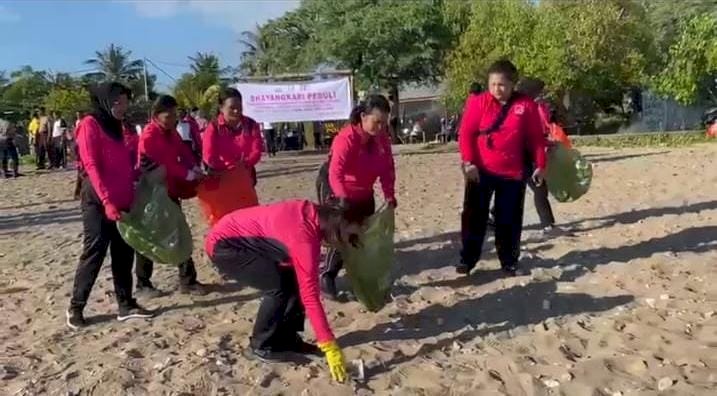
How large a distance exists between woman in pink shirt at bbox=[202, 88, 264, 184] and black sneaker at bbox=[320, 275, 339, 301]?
107 centimetres

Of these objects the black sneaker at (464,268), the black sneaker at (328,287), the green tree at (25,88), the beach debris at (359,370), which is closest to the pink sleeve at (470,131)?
the black sneaker at (464,268)

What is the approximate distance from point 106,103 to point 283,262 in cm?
182

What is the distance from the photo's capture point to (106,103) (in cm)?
610

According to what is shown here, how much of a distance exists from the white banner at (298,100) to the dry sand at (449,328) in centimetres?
1458

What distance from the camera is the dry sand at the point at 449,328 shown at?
16.6 feet

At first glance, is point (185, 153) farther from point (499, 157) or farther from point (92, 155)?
point (499, 157)

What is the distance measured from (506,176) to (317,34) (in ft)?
136

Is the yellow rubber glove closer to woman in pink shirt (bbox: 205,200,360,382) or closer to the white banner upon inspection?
woman in pink shirt (bbox: 205,200,360,382)

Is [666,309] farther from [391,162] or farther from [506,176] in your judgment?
[391,162]

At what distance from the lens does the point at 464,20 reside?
4447 centimetres

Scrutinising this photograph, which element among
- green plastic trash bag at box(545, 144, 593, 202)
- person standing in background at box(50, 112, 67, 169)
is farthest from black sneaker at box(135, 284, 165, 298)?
person standing in background at box(50, 112, 67, 169)

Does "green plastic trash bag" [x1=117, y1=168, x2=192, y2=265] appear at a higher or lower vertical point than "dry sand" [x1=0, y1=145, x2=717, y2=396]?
higher

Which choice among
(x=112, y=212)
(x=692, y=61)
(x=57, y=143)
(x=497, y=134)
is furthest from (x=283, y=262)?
(x=692, y=61)

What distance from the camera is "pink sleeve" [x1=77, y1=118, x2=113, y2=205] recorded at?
597cm
